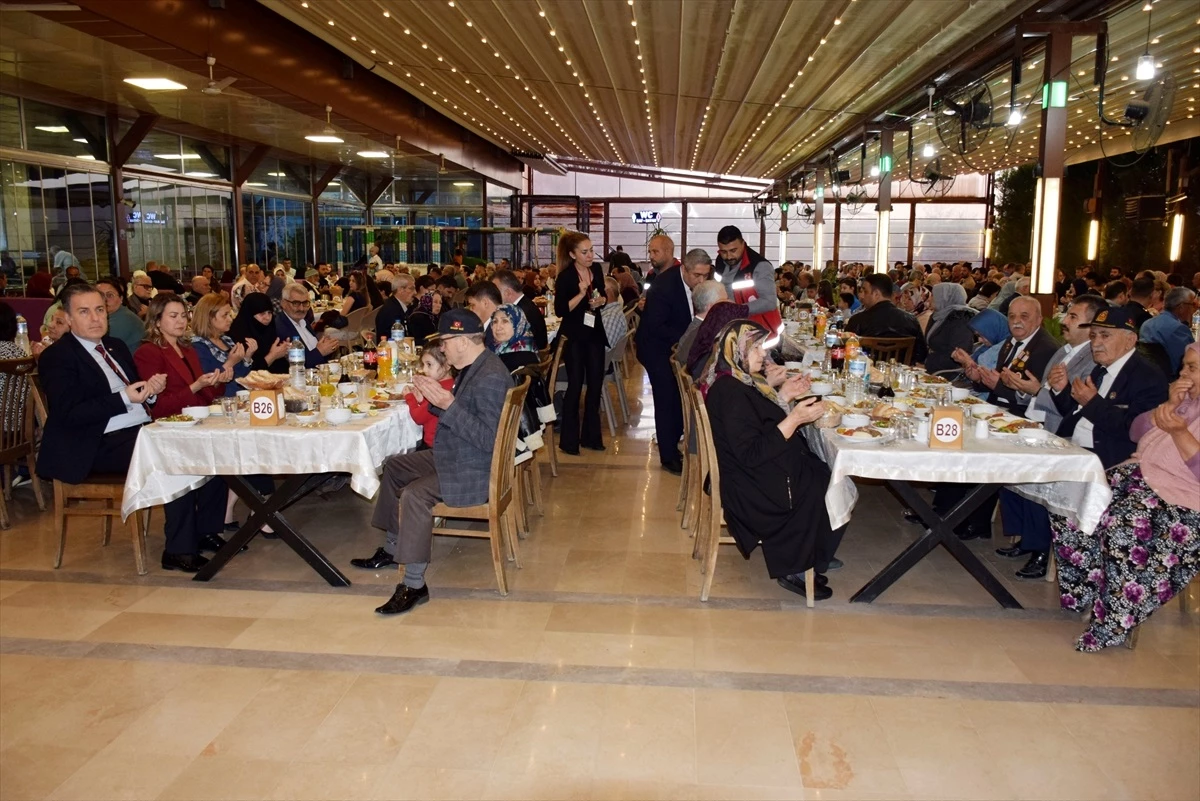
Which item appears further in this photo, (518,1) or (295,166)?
(295,166)

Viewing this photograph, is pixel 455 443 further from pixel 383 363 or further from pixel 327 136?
pixel 327 136

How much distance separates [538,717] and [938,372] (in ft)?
14.5

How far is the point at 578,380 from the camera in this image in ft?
22.9

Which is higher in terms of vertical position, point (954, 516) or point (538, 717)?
point (954, 516)

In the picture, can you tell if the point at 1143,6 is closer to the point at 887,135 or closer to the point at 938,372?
the point at 938,372

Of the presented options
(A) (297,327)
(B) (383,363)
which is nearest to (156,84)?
(A) (297,327)

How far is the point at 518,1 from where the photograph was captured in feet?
27.2

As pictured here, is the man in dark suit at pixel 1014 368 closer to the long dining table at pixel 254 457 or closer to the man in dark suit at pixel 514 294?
the man in dark suit at pixel 514 294

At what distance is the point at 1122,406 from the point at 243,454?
3838 mm

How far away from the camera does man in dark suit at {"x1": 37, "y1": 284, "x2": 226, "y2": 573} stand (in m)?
4.31

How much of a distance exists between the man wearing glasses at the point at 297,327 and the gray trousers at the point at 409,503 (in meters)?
1.97

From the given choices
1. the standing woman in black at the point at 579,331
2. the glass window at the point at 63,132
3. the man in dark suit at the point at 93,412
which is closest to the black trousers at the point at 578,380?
the standing woman in black at the point at 579,331

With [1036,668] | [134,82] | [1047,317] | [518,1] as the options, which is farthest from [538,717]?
[134,82]

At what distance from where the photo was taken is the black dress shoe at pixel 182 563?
4.54 m
